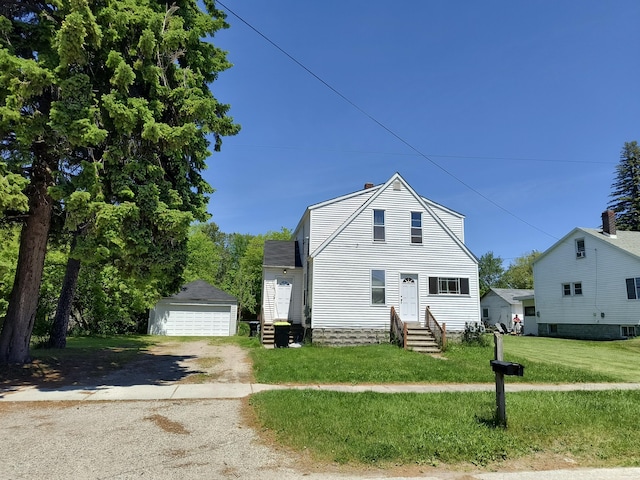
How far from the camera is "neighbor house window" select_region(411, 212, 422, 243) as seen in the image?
19.0 meters

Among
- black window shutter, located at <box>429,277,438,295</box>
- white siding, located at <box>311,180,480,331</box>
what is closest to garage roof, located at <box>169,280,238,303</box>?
white siding, located at <box>311,180,480,331</box>

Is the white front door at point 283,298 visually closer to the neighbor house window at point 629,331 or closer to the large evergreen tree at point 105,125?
the large evergreen tree at point 105,125

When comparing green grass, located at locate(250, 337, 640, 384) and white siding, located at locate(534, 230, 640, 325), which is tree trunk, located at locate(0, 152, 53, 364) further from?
white siding, located at locate(534, 230, 640, 325)

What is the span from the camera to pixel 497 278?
65500mm

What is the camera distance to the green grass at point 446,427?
4852 mm

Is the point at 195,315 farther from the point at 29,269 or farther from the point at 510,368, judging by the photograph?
the point at 510,368

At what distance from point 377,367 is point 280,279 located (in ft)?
32.7

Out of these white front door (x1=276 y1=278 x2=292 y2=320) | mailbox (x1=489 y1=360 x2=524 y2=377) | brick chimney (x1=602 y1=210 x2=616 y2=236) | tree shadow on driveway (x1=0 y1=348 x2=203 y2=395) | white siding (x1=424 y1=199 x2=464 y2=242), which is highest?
brick chimney (x1=602 y1=210 x2=616 y2=236)

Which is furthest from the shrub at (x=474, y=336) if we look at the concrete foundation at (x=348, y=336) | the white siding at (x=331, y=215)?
the white siding at (x=331, y=215)

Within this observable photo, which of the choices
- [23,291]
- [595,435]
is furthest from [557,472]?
[23,291]

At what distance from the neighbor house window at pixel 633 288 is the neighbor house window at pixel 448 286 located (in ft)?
37.8

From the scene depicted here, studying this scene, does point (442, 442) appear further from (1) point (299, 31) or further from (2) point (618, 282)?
(2) point (618, 282)

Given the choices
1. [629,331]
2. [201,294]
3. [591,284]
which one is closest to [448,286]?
[629,331]

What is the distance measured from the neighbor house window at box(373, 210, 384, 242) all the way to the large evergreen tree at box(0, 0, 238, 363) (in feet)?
31.2
